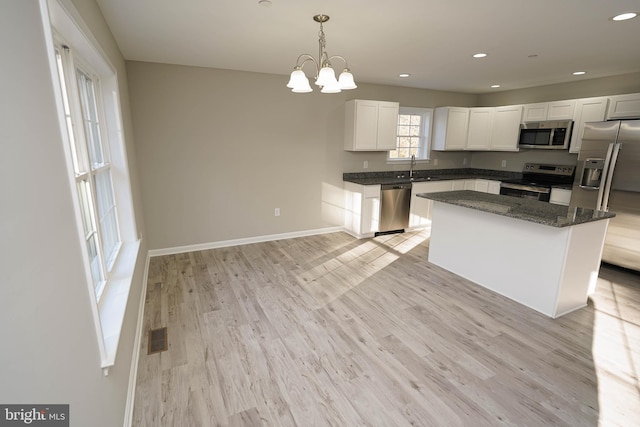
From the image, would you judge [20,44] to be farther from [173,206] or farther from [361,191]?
[361,191]

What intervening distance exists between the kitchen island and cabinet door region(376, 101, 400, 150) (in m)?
1.88

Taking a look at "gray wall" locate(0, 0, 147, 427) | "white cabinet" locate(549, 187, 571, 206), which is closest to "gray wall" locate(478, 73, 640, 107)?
"white cabinet" locate(549, 187, 571, 206)

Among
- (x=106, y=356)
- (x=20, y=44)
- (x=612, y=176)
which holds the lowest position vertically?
(x=106, y=356)

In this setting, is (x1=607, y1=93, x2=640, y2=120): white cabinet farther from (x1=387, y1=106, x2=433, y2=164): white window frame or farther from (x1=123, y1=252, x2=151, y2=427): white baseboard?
(x1=123, y1=252, x2=151, y2=427): white baseboard

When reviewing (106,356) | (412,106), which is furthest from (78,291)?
(412,106)

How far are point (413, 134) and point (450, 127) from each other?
2.21 ft

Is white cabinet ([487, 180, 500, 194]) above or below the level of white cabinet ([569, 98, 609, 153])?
below

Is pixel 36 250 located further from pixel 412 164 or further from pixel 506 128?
pixel 506 128

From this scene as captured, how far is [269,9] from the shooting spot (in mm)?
2322

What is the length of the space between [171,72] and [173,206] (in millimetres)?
1730

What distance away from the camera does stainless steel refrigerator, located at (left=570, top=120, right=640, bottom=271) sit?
12.1ft

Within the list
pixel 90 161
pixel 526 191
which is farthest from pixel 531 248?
pixel 90 161

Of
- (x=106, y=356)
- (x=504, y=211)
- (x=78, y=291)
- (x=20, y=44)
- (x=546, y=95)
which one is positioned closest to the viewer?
(x=20, y=44)

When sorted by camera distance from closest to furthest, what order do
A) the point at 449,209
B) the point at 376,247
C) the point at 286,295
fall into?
1. the point at 286,295
2. the point at 449,209
3. the point at 376,247
